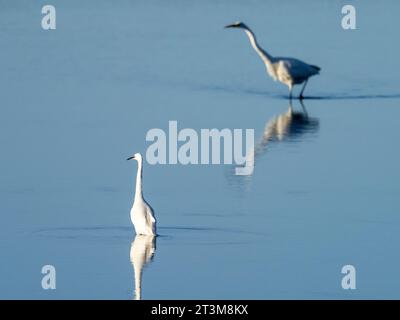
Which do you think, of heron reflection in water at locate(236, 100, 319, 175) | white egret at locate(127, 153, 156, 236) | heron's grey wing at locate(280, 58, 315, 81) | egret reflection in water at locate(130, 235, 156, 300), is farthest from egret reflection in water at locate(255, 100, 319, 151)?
egret reflection in water at locate(130, 235, 156, 300)

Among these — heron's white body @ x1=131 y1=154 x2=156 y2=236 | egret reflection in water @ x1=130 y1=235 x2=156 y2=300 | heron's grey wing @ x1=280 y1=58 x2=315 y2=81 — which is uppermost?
heron's grey wing @ x1=280 y1=58 x2=315 y2=81

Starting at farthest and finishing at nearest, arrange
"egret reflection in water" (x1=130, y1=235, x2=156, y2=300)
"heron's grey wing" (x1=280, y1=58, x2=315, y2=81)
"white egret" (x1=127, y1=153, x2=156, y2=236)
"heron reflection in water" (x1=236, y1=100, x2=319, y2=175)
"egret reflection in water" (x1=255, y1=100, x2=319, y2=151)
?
"heron's grey wing" (x1=280, y1=58, x2=315, y2=81) < "egret reflection in water" (x1=255, y1=100, x2=319, y2=151) < "heron reflection in water" (x1=236, y1=100, x2=319, y2=175) < "white egret" (x1=127, y1=153, x2=156, y2=236) < "egret reflection in water" (x1=130, y1=235, x2=156, y2=300)

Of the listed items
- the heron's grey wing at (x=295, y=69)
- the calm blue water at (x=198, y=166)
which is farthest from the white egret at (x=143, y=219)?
the heron's grey wing at (x=295, y=69)

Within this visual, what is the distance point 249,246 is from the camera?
1422cm

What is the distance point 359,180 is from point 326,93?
707 centimetres

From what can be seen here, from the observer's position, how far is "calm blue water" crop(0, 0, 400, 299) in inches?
529

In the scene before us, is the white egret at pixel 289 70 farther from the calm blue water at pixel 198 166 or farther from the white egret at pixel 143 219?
the white egret at pixel 143 219

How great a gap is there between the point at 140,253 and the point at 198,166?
3944mm

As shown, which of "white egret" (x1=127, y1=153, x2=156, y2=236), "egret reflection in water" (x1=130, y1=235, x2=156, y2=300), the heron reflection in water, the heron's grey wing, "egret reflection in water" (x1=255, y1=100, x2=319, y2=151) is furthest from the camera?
the heron's grey wing

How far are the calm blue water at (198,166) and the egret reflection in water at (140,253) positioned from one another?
0.22 feet

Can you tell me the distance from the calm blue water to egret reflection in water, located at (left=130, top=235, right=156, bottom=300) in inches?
2.6

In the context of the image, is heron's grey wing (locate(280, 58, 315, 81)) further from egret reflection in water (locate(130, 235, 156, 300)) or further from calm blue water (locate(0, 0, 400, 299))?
egret reflection in water (locate(130, 235, 156, 300))

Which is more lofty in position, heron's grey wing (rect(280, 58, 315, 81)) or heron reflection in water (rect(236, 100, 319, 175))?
heron's grey wing (rect(280, 58, 315, 81))

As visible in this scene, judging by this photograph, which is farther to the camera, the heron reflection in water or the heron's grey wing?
the heron's grey wing
